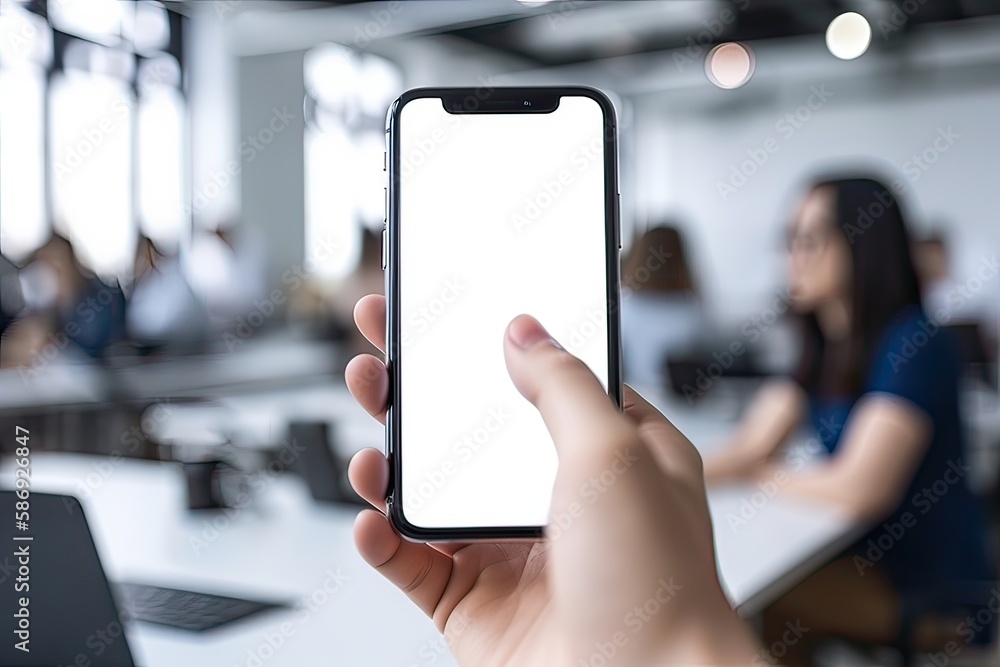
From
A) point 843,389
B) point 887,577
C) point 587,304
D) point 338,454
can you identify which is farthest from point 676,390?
point 587,304

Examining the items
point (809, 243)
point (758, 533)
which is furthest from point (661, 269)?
point (758, 533)

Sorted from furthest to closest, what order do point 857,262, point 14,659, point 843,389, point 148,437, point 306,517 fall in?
point 148,437, point 843,389, point 857,262, point 306,517, point 14,659

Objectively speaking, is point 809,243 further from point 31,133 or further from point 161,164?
point 161,164

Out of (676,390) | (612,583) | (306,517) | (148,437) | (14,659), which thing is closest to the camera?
(612,583)

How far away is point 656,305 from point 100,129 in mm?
4068

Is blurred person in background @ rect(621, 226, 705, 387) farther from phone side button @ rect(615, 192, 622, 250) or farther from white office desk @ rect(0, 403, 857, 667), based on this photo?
phone side button @ rect(615, 192, 622, 250)

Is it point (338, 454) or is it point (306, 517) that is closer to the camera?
point (306, 517)

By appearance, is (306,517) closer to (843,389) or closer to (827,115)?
(843,389)

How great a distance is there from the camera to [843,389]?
1968mm

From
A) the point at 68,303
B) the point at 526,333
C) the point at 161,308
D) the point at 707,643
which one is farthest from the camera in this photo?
the point at 161,308

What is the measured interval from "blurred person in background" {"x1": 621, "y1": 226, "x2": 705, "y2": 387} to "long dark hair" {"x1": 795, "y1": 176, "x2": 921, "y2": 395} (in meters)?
1.51

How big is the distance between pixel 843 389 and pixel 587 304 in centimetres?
140

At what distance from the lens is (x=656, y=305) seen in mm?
3553

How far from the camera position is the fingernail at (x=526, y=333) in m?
0.68
